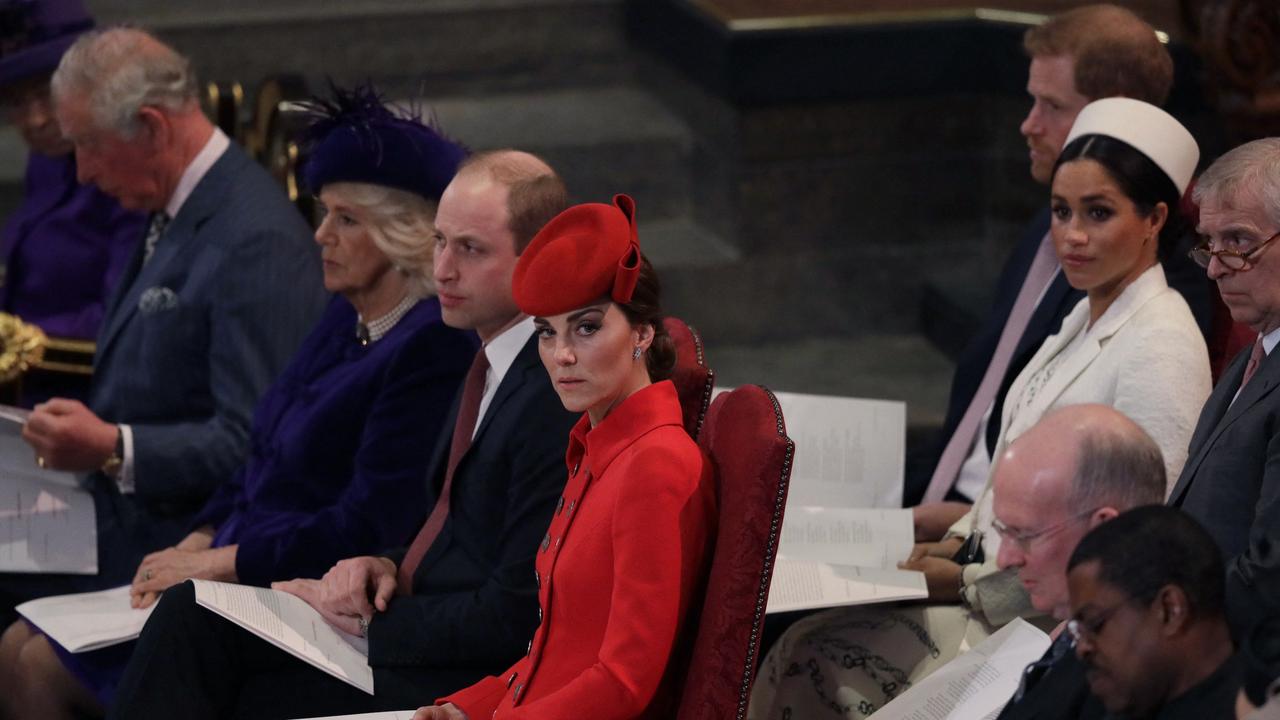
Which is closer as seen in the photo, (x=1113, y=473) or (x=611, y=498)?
(x=1113, y=473)

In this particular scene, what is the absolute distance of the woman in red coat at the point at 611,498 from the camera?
2.43 meters

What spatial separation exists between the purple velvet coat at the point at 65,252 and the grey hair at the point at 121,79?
80 centimetres

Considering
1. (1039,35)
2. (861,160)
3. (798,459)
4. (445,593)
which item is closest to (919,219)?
(861,160)

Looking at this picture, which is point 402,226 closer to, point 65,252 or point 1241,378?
point 1241,378

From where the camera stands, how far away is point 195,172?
13.5ft

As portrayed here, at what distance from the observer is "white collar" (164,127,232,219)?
4.11 meters

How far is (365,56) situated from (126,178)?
2.68 metres

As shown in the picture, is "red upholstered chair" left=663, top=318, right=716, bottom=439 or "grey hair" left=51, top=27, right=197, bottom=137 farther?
"grey hair" left=51, top=27, right=197, bottom=137

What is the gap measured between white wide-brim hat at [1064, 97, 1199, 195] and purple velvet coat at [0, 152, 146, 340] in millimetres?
2793

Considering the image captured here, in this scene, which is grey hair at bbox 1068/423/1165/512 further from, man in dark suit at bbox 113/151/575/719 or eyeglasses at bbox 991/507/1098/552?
man in dark suit at bbox 113/151/575/719

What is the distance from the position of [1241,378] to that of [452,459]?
1.31 meters

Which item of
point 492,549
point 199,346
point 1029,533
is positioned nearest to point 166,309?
point 199,346

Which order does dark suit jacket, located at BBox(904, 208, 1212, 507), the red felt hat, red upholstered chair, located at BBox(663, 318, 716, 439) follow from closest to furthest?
the red felt hat → red upholstered chair, located at BBox(663, 318, 716, 439) → dark suit jacket, located at BBox(904, 208, 1212, 507)

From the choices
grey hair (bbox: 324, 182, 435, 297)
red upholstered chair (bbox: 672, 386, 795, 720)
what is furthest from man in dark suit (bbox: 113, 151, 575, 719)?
red upholstered chair (bbox: 672, 386, 795, 720)
